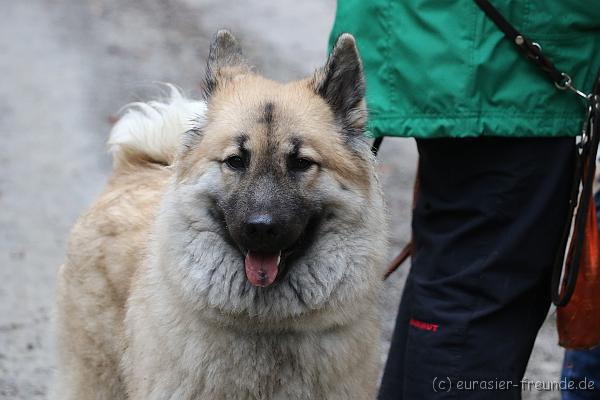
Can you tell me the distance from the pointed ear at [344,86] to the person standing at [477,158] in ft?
0.21

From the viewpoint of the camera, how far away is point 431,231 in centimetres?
320

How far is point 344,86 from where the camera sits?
3123 mm

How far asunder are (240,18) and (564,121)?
7603mm

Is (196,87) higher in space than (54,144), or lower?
higher

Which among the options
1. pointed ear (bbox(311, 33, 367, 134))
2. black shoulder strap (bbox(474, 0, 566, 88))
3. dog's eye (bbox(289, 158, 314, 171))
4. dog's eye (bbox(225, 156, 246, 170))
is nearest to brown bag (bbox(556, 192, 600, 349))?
black shoulder strap (bbox(474, 0, 566, 88))

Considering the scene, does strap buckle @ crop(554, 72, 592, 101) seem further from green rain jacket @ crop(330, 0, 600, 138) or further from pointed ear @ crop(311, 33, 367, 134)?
pointed ear @ crop(311, 33, 367, 134)

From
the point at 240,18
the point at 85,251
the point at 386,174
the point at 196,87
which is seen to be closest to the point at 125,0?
the point at 240,18

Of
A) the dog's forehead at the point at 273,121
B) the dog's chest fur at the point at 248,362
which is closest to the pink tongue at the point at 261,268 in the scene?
the dog's chest fur at the point at 248,362

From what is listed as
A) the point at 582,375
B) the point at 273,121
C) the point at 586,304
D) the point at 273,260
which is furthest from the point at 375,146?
the point at 582,375

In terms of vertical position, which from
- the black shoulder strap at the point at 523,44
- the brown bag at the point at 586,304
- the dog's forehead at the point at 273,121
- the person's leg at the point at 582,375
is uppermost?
the black shoulder strap at the point at 523,44

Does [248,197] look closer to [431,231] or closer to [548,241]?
[431,231]

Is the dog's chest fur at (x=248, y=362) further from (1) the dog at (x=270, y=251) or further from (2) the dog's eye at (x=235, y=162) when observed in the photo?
(2) the dog's eye at (x=235, y=162)

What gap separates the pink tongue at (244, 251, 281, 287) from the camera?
2.88 m

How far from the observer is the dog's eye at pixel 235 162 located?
115 inches
